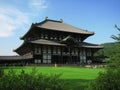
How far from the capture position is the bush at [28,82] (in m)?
8.07

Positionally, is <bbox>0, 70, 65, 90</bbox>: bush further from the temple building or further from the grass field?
the temple building

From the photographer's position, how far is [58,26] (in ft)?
207

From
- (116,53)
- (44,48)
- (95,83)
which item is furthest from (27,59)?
(95,83)

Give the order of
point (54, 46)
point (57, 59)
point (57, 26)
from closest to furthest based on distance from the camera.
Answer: point (54, 46), point (57, 59), point (57, 26)

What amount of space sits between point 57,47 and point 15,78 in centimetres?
4911

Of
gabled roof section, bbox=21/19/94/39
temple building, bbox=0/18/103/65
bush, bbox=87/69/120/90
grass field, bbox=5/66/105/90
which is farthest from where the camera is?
gabled roof section, bbox=21/19/94/39

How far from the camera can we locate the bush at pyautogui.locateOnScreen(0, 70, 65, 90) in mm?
8070

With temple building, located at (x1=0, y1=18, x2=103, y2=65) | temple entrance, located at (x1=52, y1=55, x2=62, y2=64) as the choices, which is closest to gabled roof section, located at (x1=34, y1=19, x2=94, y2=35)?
temple building, located at (x1=0, y1=18, x2=103, y2=65)

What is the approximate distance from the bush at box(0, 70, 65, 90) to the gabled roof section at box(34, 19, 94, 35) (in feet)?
160

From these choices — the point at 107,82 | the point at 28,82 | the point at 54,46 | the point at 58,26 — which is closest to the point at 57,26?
the point at 58,26

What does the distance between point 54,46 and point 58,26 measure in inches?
308

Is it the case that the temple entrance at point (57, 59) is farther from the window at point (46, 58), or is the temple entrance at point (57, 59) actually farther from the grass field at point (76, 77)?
the grass field at point (76, 77)

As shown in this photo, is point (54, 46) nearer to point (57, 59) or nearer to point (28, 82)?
point (57, 59)

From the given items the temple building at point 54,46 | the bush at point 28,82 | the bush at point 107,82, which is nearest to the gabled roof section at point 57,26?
the temple building at point 54,46
